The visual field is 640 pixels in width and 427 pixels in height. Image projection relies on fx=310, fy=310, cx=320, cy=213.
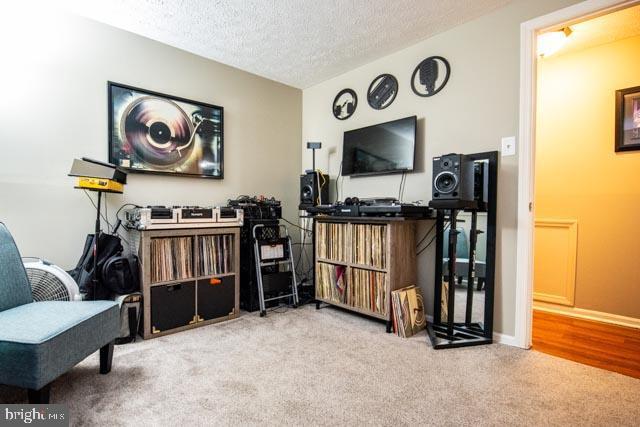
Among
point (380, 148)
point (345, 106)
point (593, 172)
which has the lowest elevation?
point (593, 172)

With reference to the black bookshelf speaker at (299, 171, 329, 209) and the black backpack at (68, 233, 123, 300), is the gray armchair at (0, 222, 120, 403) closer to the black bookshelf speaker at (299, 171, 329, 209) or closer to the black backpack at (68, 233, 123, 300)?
the black backpack at (68, 233, 123, 300)

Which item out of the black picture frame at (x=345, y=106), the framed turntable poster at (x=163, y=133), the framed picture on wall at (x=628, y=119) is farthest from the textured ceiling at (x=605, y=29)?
the framed turntable poster at (x=163, y=133)

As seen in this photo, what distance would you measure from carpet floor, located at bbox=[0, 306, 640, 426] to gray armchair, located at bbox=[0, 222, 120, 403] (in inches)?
9.9

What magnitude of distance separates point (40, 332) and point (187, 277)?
1.18 m

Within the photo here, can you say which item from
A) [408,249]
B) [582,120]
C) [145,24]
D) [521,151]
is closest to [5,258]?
[145,24]

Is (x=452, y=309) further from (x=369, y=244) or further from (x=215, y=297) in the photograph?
(x=215, y=297)

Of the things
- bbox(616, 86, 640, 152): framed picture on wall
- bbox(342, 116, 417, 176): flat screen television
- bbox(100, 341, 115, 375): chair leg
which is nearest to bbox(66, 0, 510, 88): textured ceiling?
bbox(342, 116, 417, 176): flat screen television

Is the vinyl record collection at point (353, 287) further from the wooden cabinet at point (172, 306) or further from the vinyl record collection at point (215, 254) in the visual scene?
the wooden cabinet at point (172, 306)

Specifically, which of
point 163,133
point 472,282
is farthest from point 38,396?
point 472,282

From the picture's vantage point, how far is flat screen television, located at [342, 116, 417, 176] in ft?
8.92

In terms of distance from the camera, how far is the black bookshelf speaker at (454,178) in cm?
201

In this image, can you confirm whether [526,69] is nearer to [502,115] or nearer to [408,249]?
[502,115]

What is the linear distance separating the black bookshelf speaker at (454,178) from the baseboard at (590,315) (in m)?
1.78

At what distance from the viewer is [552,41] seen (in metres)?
2.68
